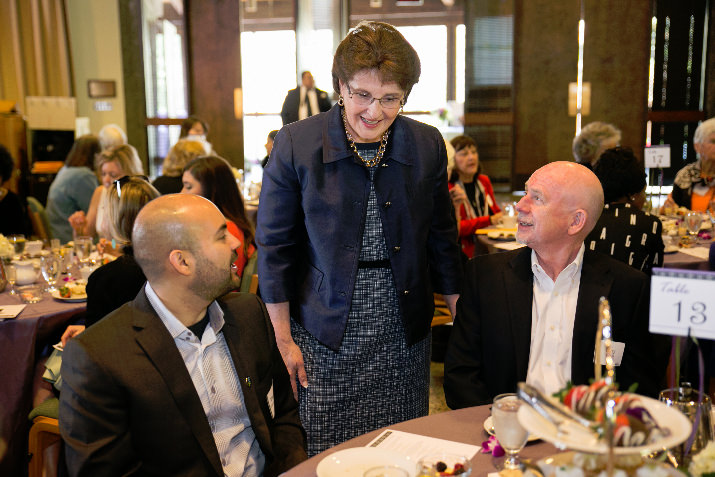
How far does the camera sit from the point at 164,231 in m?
1.82

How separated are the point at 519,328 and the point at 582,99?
25.1ft

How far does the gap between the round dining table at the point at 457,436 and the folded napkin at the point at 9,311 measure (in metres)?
2.17

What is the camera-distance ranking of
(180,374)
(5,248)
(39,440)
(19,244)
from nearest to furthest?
(180,374) → (39,440) → (5,248) → (19,244)

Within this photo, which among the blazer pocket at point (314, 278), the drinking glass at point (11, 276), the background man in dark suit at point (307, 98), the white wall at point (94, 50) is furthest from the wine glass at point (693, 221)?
the white wall at point (94, 50)

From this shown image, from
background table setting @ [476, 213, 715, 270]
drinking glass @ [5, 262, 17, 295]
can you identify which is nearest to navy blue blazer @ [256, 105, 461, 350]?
drinking glass @ [5, 262, 17, 295]

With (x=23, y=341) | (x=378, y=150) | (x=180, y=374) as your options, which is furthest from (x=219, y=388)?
(x=23, y=341)

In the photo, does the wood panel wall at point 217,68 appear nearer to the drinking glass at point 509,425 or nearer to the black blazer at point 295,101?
the black blazer at point 295,101

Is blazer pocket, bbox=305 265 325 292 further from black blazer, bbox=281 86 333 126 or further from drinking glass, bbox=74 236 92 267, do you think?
black blazer, bbox=281 86 333 126

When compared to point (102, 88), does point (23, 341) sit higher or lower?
lower

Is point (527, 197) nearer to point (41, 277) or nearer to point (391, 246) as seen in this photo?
point (391, 246)

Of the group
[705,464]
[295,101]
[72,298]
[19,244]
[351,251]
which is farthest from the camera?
[295,101]

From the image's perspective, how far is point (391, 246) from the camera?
7.22ft

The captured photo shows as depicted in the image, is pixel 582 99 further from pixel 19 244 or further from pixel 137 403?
pixel 137 403

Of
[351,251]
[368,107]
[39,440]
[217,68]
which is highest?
[217,68]
